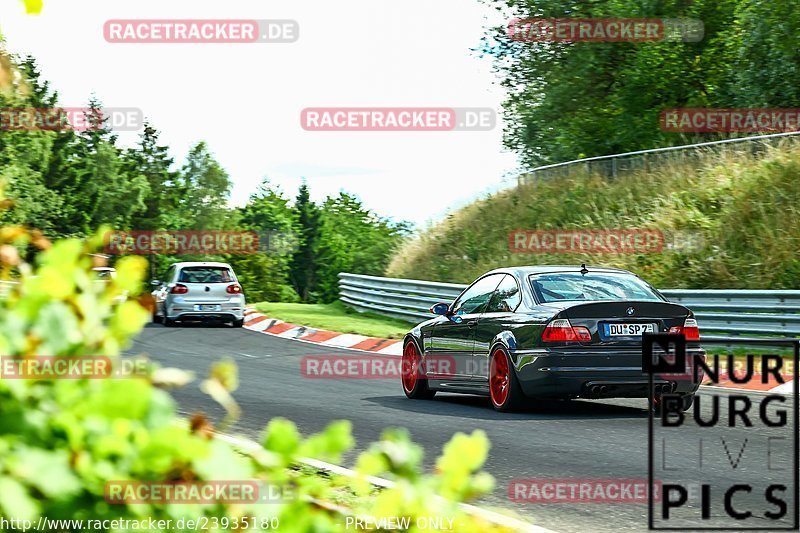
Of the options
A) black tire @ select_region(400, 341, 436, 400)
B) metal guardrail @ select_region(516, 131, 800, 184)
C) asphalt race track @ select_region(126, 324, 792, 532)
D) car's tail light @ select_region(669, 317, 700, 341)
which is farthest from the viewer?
metal guardrail @ select_region(516, 131, 800, 184)

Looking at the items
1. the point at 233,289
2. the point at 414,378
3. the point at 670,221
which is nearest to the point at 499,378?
the point at 414,378

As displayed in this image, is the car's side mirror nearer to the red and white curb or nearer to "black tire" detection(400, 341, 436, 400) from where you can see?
"black tire" detection(400, 341, 436, 400)

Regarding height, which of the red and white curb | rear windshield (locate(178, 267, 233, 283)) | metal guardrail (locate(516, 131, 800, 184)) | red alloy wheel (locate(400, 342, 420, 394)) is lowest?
the red and white curb

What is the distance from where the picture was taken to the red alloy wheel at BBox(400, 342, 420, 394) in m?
12.8

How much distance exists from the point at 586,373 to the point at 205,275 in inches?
751

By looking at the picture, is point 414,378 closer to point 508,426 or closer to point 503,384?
point 503,384

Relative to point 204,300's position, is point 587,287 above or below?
above

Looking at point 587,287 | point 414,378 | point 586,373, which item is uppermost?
point 587,287

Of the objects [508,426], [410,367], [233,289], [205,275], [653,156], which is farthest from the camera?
[205,275]

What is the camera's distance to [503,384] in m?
11.0

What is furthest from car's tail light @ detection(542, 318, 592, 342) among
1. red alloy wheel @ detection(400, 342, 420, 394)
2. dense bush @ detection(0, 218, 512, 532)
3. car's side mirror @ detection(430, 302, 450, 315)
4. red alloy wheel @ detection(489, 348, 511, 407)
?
dense bush @ detection(0, 218, 512, 532)

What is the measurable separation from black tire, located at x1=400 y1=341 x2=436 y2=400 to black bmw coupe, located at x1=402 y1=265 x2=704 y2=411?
12.7 inches

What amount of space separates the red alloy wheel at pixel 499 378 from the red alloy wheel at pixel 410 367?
1662 mm

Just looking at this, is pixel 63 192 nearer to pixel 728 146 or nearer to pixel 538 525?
pixel 728 146
